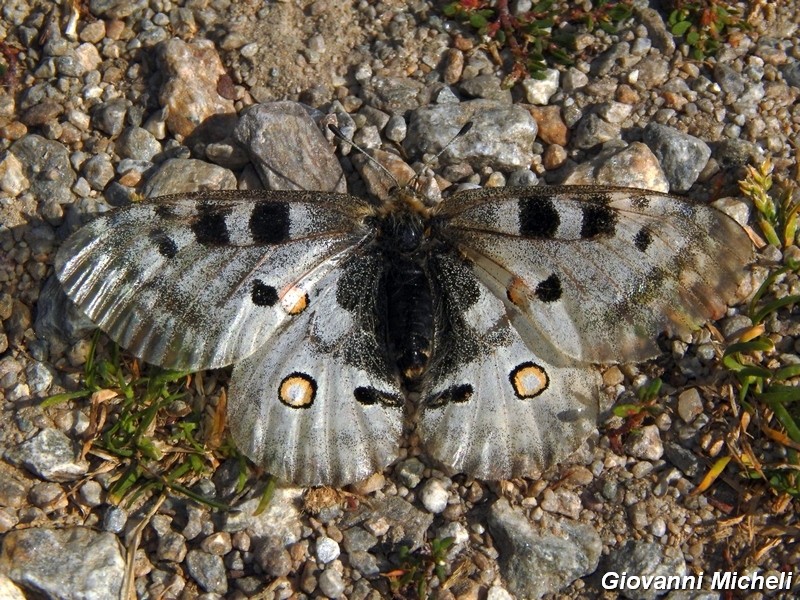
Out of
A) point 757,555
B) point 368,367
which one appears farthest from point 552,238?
point 757,555

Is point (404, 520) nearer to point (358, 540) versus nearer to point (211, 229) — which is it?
point (358, 540)

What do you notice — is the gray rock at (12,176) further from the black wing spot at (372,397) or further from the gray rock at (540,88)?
the gray rock at (540,88)

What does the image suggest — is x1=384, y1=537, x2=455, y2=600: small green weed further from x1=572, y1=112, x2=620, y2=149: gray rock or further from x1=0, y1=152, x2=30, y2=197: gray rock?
x1=0, y1=152, x2=30, y2=197: gray rock

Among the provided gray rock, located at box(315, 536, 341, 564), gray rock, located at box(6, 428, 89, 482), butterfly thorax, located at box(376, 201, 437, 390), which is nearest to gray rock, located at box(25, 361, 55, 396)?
gray rock, located at box(6, 428, 89, 482)

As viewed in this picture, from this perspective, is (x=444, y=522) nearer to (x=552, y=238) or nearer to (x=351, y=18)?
(x=552, y=238)

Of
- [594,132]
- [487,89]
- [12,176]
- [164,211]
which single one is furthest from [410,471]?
[12,176]

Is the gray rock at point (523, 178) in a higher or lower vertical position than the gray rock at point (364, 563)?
higher

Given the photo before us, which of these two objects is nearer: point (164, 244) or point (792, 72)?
point (164, 244)

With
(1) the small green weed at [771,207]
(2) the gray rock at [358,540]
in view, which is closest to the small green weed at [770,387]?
(1) the small green weed at [771,207]
